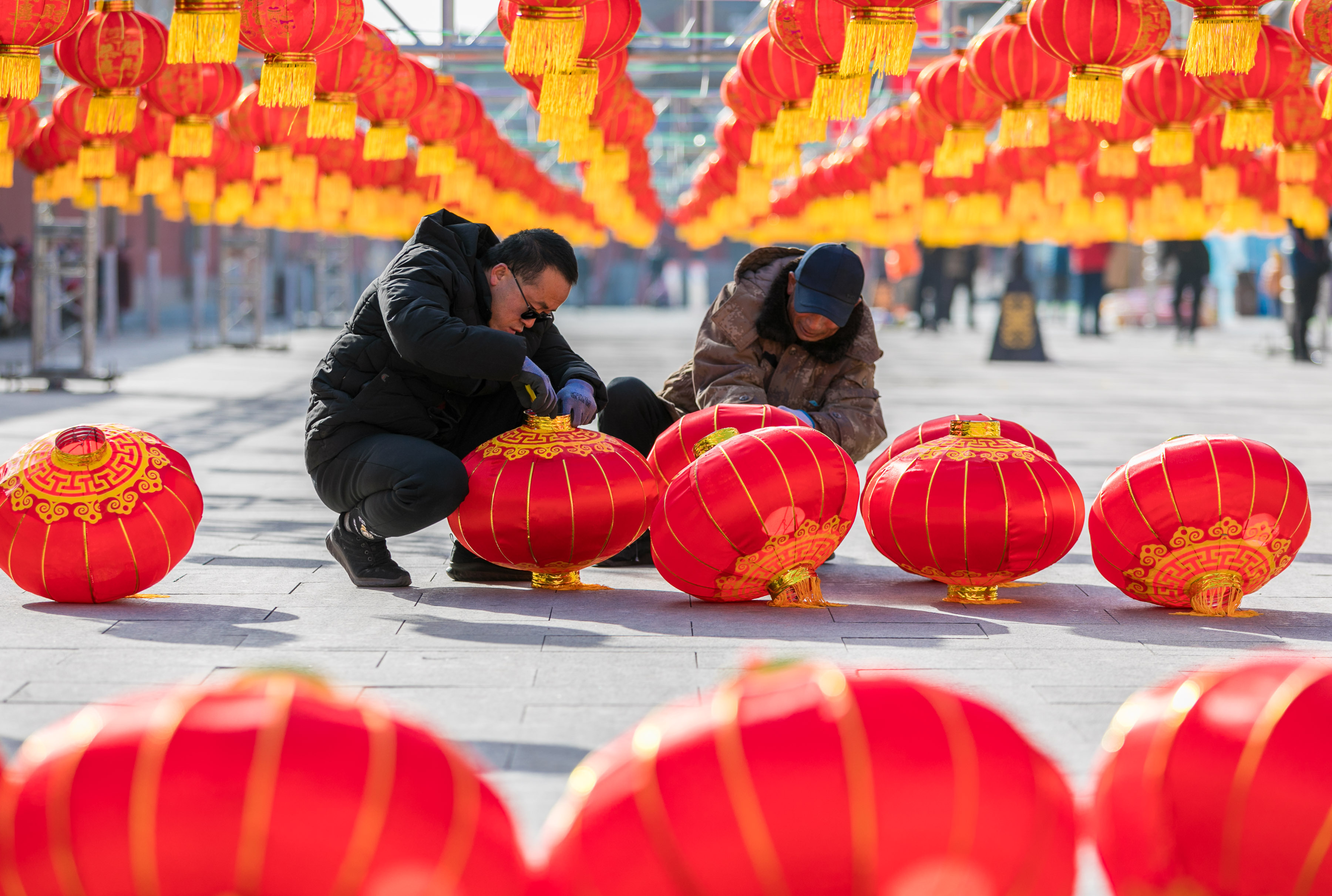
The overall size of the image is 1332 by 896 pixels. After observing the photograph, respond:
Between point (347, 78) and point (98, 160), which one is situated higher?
point (347, 78)

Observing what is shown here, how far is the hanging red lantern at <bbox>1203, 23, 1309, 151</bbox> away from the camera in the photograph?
7562 mm

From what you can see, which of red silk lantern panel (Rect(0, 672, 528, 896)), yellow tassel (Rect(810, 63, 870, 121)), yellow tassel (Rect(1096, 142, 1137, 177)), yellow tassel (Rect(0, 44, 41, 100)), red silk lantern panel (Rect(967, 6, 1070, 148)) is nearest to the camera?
red silk lantern panel (Rect(0, 672, 528, 896))

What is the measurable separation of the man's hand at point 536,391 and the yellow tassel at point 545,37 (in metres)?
1.64

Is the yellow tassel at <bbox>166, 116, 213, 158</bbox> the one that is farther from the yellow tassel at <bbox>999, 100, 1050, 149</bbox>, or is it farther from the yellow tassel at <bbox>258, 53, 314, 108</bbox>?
the yellow tassel at <bbox>999, 100, 1050, 149</bbox>

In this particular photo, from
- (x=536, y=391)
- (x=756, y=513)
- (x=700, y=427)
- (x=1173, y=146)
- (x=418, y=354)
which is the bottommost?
(x=756, y=513)

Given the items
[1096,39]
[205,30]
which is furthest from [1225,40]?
[205,30]

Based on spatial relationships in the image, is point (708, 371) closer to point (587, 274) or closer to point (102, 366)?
point (102, 366)

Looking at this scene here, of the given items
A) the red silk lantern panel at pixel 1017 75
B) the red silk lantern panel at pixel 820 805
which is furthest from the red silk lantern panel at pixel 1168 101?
the red silk lantern panel at pixel 820 805

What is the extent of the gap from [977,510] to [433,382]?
1.63m

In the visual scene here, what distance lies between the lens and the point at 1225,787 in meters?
1.93

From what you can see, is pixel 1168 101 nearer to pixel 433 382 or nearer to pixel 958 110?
pixel 958 110

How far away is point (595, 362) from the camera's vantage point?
19500mm

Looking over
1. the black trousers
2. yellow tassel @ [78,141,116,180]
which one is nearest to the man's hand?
the black trousers

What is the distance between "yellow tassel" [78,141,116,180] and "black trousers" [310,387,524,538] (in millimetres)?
6501
